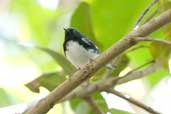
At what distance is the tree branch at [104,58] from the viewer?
A: 39 centimetres

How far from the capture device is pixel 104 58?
40 centimetres

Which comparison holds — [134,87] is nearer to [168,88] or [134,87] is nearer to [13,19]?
[168,88]

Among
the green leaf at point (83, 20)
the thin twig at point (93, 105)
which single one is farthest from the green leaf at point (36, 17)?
the thin twig at point (93, 105)

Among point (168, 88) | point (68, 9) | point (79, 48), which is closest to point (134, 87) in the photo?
point (168, 88)

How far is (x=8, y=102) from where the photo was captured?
2.27 feet

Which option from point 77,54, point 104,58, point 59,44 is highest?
point 59,44

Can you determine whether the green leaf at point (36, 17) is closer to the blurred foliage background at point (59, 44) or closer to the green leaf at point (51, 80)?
the blurred foliage background at point (59, 44)

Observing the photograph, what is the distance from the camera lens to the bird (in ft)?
1.90

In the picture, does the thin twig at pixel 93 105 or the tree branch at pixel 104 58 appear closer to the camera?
the tree branch at pixel 104 58

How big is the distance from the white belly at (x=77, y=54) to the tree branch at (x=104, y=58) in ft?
0.48

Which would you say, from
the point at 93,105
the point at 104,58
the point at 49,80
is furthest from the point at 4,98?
the point at 104,58

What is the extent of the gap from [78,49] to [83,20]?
0.24 ft

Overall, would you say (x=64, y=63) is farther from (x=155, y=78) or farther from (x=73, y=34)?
(x=155, y=78)

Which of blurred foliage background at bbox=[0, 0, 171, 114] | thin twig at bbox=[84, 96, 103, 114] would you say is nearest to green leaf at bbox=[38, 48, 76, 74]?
blurred foliage background at bbox=[0, 0, 171, 114]
